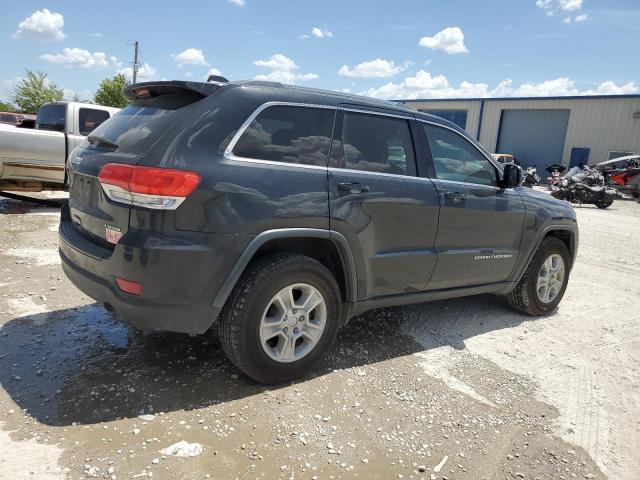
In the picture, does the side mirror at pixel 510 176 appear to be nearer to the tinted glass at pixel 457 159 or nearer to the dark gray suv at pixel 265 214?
the tinted glass at pixel 457 159

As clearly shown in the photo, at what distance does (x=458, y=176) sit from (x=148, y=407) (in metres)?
2.89

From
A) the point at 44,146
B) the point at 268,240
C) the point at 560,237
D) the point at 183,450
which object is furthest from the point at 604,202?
the point at 183,450

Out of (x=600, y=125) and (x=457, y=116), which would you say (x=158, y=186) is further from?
(x=457, y=116)

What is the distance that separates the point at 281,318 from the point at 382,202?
1061 mm

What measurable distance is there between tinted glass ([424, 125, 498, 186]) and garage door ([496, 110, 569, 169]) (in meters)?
28.9

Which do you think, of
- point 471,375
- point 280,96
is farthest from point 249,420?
point 280,96

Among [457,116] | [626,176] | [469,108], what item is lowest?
[626,176]

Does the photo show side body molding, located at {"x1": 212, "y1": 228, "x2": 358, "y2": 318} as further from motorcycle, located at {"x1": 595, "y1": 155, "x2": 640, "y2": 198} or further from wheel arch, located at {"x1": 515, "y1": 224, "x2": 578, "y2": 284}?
motorcycle, located at {"x1": 595, "y1": 155, "x2": 640, "y2": 198}

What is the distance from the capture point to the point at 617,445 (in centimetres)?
284

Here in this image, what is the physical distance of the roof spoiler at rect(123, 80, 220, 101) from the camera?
2.94 meters

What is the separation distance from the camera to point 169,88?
10.1 feet

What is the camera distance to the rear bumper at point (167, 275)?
2609 millimetres

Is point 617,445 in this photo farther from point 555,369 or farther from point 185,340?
point 185,340

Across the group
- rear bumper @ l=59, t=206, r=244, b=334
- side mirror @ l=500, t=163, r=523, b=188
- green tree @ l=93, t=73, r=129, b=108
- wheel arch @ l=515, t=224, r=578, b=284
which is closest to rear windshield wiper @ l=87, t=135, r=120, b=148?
rear bumper @ l=59, t=206, r=244, b=334
